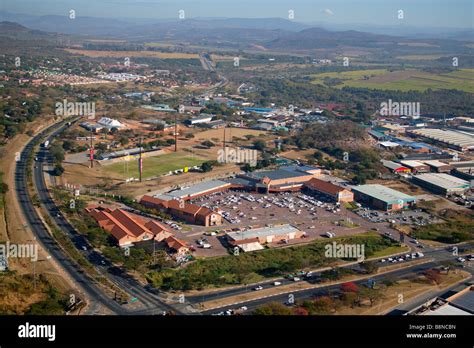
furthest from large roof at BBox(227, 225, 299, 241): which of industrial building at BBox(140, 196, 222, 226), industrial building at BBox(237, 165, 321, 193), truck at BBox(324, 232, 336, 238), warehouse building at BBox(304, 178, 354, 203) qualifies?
industrial building at BBox(237, 165, 321, 193)

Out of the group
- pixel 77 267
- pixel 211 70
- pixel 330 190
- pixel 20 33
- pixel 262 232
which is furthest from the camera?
pixel 20 33

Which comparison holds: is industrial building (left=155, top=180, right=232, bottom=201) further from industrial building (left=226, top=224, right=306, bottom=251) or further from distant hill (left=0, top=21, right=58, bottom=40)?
distant hill (left=0, top=21, right=58, bottom=40)

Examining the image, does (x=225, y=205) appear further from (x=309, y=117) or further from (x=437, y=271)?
(x=309, y=117)

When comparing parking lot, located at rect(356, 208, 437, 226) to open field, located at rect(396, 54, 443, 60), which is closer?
parking lot, located at rect(356, 208, 437, 226)

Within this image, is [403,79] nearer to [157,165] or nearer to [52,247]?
[157,165]

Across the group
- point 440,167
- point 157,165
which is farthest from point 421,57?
point 157,165

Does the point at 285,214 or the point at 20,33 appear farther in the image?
the point at 20,33

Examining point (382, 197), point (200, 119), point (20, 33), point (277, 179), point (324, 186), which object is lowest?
point (382, 197)
